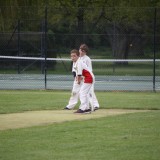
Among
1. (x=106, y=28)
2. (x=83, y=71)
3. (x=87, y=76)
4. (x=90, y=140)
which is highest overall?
(x=106, y=28)

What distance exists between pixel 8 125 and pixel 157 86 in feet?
47.0

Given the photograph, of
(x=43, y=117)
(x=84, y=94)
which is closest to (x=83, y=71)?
(x=84, y=94)

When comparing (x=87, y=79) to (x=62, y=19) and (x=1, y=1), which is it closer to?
(x=1, y=1)

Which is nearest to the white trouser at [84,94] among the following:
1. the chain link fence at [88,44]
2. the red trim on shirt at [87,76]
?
the red trim on shirt at [87,76]

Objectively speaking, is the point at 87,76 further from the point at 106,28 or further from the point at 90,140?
the point at 106,28

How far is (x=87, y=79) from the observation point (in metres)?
16.7

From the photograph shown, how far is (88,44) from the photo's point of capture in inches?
1137

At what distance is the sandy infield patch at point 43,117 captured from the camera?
1419 centimetres

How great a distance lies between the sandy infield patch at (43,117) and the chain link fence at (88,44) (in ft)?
29.3

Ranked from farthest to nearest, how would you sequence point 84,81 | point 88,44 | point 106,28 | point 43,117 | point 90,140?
point 88,44, point 106,28, point 84,81, point 43,117, point 90,140

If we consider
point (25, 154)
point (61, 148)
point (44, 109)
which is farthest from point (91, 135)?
point (44, 109)

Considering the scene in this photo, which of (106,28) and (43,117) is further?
(106,28)

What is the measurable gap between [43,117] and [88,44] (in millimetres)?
13659

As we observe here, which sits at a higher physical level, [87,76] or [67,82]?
[87,76]
